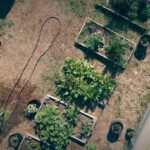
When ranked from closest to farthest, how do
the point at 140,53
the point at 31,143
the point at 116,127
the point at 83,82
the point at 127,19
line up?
the point at 83,82, the point at 116,127, the point at 31,143, the point at 127,19, the point at 140,53

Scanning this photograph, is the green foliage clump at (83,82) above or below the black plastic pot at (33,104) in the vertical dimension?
Result: above

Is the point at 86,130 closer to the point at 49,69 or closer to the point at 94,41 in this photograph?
the point at 49,69

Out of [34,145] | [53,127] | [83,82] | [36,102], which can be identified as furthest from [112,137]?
[36,102]

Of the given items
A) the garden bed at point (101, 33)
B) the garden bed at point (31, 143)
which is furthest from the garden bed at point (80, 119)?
the garden bed at point (101, 33)

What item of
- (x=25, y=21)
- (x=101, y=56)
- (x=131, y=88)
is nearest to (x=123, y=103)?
(x=131, y=88)

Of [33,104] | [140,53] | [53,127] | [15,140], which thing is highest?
[140,53]

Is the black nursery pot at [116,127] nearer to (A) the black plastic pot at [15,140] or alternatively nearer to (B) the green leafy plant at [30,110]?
(B) the green leafy plant at [30,110]
